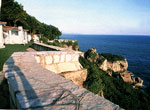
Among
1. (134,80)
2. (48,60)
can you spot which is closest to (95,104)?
(48,60)

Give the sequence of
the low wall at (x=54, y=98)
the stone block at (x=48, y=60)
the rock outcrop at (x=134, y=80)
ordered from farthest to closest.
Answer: the rock outcrop at (x=134, y=80), the stone block at (x=48, y=60), the low wall at (x=54, y=98)

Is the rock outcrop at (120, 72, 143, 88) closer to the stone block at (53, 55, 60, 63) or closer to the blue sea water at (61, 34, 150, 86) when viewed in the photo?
the blue sea water at (61, 34, 150, 86)

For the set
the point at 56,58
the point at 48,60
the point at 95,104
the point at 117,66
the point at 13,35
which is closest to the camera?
the point at 95,104

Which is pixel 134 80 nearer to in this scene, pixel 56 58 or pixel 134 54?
pixel 56 58

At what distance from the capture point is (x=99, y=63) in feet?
116

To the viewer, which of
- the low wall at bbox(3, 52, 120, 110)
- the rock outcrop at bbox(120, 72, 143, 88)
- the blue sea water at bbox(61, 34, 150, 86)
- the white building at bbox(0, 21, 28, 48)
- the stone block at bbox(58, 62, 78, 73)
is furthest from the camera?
the blue sea water at bbox(61, 34, 150, 86)

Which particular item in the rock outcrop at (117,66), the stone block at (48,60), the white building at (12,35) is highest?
the white building at (12,35)

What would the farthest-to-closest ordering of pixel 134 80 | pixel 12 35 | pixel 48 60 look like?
pixel 134 80 < pixel 12 35 < pixel 48 60

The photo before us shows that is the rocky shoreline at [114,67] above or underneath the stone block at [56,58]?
underneath

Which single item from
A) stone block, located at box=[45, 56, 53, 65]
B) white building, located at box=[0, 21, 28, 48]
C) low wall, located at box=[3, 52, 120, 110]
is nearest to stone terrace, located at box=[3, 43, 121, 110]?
low wall, located at box=[3, 52, 120, 110]

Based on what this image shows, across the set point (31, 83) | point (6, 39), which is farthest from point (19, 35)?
point (31, 83)

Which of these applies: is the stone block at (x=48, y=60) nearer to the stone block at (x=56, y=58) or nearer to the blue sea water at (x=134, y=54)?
the stone block at (x=56, y=58)

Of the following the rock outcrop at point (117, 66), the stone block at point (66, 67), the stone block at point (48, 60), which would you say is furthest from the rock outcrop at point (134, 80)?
the stone block at point (48, 60)

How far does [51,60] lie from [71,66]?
93 cm
